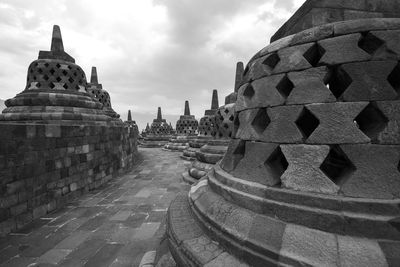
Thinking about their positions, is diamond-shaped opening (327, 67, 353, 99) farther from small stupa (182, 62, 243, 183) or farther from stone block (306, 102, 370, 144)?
small stupa (182, 62, 243, 183)

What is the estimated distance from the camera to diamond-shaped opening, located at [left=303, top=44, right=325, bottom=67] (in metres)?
1.97

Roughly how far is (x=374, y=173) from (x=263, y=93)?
Answer: 116 centimetres

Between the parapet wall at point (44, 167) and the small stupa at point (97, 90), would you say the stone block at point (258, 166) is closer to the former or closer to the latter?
the parapet wall at point (44, 167)

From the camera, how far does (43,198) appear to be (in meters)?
4.46

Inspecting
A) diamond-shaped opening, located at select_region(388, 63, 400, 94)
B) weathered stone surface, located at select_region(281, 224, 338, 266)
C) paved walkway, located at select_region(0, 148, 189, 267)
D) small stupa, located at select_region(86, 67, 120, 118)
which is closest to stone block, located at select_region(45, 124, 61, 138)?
paved walkway, located at select_region(0, 148, 189, 267)

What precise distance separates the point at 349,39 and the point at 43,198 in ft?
18.7

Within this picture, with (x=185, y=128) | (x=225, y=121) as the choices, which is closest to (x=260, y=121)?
(x=225, y=121)

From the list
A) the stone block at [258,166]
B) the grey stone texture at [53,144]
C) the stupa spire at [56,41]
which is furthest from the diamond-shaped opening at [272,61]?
the stupa spire at [56,41]

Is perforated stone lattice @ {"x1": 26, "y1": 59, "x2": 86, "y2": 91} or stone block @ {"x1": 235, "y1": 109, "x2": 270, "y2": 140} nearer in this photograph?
stone block @ {"x1": 235, "y1": 109, "x2": 270, "y2": 140}

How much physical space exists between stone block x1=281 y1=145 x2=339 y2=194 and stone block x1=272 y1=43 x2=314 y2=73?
756 mm

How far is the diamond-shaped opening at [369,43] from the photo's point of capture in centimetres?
179

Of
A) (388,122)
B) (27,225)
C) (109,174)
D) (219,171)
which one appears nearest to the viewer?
(388,122)

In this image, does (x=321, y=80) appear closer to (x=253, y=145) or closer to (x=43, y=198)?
(x=253, y=145)

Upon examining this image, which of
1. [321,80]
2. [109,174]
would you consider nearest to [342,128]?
[321,80]
